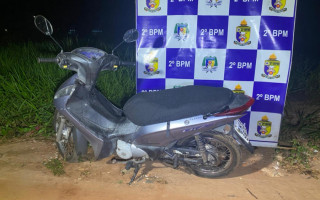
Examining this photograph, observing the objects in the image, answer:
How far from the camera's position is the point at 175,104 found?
266 centimetres

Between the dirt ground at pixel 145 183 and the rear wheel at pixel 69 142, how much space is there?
0.70ft

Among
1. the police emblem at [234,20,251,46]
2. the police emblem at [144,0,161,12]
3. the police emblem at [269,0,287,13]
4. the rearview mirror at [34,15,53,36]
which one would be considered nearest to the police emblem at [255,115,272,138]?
the police emblem at [234,20,251,46]

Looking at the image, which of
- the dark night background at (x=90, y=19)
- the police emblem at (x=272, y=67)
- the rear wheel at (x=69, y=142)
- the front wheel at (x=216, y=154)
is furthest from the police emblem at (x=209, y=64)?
the dark night background at (x=90, y=19)

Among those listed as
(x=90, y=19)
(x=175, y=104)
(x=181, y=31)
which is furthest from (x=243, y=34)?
(x=90, y=19)

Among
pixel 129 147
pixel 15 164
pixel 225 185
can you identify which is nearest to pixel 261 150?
pixel 225 185

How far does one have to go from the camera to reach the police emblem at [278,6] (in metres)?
3.33

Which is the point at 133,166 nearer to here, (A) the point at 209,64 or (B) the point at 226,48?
(A) the point at 209,64

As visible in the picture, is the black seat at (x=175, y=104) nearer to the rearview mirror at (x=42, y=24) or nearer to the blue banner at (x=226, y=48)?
the blue banner at (x=226, y=48)

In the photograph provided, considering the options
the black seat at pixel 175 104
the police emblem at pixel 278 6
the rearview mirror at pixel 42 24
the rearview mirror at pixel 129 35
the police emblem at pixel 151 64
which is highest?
the police emblem at pixel 278 6

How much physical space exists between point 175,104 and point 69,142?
131 centimetres

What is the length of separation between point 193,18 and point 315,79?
13.0ft

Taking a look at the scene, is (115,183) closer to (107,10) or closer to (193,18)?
(193,18)

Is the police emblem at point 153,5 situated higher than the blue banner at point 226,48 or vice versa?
the police emblem at point 153,5

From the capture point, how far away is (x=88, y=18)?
1811 cm
